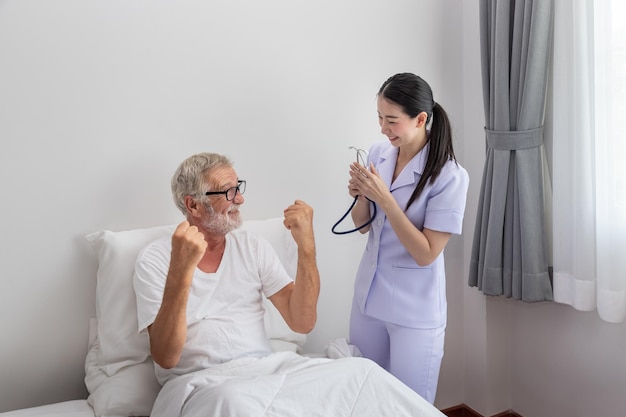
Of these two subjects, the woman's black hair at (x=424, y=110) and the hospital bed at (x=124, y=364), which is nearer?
the hospital bed at (x=124, y=364)

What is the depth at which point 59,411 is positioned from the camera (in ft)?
6.05

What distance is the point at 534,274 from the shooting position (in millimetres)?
2324

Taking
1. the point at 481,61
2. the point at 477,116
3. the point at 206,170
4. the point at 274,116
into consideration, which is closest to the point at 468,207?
the point at 477,116

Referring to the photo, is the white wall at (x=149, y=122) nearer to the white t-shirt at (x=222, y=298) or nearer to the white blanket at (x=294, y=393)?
the white t-shirt at (x=222, y=298)

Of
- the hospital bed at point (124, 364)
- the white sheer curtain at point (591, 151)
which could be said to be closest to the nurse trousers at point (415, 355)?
the hospital bed at point (124, 364)

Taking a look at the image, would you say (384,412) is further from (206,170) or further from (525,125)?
(525,125)

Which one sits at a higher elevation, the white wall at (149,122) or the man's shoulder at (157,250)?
the white wall at (149,122)

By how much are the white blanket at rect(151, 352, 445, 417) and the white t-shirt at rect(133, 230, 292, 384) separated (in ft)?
0.30

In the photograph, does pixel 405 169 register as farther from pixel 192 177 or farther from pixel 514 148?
pixel 192 177

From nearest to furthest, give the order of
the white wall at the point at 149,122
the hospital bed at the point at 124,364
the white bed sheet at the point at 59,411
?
the hospital bed at the point at 124,364 < the white bed sheet at the point at 59,411 < the white wall at the point at 149,122

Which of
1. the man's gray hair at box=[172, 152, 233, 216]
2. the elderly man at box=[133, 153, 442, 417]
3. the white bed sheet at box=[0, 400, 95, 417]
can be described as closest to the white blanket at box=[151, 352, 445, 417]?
the elderly man at box=[133, 153, 442, 417]

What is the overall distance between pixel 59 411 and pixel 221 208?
2.59ft

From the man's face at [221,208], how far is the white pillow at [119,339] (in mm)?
222

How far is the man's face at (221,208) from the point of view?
1894 mm
